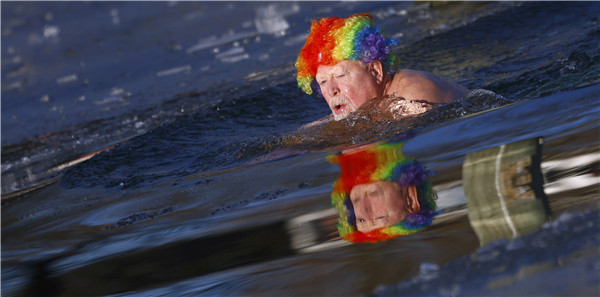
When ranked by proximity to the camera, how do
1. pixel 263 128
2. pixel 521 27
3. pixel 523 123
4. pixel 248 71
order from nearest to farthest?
1. pixel 523 123
2. pixel 263 128
3. pixel 521 27
4. pixel 248 71

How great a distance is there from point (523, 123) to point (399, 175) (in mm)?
647

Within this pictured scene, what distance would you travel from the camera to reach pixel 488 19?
633 cm

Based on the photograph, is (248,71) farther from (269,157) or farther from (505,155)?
(505,155)

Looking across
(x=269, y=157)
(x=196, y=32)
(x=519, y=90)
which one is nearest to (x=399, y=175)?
(x=269, y=157)

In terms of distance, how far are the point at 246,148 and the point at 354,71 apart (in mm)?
724

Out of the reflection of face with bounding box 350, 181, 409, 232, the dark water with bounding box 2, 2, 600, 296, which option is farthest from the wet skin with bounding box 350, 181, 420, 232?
the dark water with bounding box 2, 2, 600, 296

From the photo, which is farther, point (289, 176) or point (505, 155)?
point (289, 176)

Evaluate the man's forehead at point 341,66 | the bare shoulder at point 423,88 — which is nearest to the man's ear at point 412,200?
the bare shoulder at point 423,88

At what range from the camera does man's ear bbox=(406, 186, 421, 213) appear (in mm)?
2053

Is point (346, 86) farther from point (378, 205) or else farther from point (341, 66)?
point (378, 205)

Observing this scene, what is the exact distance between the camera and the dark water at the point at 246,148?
198 cm

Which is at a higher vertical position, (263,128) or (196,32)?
(196,32)

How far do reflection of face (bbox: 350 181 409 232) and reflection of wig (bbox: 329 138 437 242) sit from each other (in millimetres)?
20

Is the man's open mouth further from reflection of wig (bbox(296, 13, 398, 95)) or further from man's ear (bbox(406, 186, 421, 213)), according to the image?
man's ear (bbox(406, 186, 421, 213))
